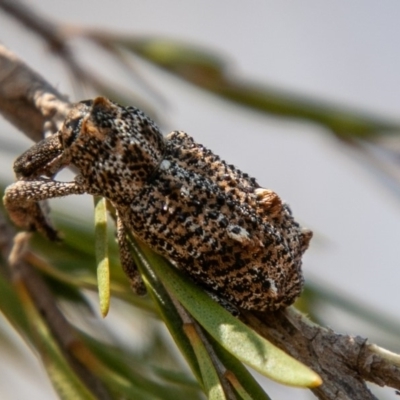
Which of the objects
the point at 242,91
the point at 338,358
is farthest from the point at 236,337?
the point at 242,91

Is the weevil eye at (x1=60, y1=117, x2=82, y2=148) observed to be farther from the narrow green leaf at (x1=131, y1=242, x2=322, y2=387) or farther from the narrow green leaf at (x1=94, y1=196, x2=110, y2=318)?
the narrow green leaf at (x1=131, y1=242, x2=322, y2=387)

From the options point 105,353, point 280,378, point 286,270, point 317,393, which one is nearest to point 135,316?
point 105,353

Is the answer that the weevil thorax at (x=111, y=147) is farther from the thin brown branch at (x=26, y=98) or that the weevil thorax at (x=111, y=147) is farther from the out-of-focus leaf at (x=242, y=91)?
the out-of-focus leaf at (x=242, y=91)

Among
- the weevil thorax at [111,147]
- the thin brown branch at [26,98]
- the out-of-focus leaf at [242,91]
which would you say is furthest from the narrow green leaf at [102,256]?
the out-of-focus leaf at [242,91]

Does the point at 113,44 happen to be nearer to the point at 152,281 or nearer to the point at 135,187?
the point at 135,187

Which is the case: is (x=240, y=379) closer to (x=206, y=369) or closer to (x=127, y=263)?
(x=206, y=369)
